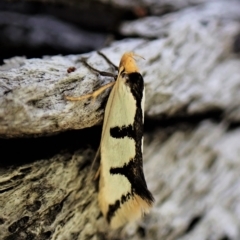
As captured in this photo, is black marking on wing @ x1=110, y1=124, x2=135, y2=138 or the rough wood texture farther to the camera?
black marking on wing @ x1=110, y1=124, x2=135, y2=138

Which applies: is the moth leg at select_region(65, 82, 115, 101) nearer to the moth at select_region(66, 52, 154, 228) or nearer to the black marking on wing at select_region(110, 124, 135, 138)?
the moth at select_region(66, 52, 154, 228)

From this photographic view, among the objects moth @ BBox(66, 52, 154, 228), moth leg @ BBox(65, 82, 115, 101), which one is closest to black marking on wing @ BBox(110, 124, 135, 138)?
moth @ BBox(66, 52, 154, 228)

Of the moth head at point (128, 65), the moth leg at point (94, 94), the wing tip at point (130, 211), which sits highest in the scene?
the moth head at point (128, 65)

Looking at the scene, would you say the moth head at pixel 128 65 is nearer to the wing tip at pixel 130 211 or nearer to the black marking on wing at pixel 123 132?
the black marking on wing at pixel 123 132

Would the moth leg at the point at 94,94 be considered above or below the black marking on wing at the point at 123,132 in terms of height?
above

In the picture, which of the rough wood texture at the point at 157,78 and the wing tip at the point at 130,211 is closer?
the rough wood texture at the point at 157,78

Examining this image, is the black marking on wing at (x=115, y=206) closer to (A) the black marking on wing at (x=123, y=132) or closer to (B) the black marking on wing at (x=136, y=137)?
(B) the black marking on wing at (x=136, y=137)

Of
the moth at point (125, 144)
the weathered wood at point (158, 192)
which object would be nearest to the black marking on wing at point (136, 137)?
the moth at point (125, 144)

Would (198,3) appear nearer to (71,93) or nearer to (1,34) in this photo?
(1,34)

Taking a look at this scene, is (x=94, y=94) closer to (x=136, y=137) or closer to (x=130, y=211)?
(x=136, y=137)
